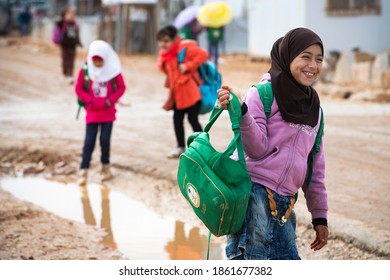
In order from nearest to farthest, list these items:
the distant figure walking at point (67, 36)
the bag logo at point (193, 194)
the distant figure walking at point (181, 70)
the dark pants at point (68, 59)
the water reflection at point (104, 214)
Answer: the bag logo at point (193, 194) → the water reflection at point (104, 214) → the distant figure walking at point (181, 70) → the distant figure walking at point (67, 36) → the dark pants at point (68, 59)

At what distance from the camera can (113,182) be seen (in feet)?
25.3

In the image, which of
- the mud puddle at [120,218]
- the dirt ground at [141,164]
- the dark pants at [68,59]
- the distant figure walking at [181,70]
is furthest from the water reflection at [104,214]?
the dark pants at [68,59]

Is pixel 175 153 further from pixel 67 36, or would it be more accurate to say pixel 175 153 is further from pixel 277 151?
pixel 67 36

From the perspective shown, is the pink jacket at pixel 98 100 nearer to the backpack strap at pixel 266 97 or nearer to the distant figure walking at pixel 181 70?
the distant figure walking at pixel 181 70

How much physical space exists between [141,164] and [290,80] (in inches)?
188

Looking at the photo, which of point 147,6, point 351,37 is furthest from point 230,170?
point 147,6

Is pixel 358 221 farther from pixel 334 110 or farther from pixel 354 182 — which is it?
pixel 334 110

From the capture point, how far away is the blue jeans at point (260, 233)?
11.3 feet

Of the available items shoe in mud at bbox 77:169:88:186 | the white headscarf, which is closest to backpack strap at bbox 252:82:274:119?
the white headscarf

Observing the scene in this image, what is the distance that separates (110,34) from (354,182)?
1986 centimetres

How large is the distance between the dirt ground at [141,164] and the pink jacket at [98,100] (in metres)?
0.40

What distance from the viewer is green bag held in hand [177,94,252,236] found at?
329cm

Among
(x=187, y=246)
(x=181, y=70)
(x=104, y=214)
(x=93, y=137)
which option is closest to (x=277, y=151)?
(x=187, y=246)

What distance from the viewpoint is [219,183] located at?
10.8 ft
